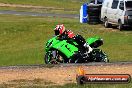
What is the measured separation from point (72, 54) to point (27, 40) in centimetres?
1331

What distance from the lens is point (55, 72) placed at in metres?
12.9

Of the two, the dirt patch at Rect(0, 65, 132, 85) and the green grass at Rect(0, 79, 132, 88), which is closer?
the green grass at Rect(0, 79, 132, 88)

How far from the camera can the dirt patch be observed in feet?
38.9

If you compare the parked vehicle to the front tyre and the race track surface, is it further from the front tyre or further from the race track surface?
the race track surface

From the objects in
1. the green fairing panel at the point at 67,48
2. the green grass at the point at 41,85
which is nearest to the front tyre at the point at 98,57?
the green fairing panel at the point at 67,48

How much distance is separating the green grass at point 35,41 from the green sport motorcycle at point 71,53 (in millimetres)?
3303

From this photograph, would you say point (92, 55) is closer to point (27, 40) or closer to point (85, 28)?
point (27, 40)

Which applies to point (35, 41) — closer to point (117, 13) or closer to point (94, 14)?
point (117, 13)

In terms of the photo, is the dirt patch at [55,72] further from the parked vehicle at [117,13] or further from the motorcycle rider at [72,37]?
the parked vehicle at [117,13]

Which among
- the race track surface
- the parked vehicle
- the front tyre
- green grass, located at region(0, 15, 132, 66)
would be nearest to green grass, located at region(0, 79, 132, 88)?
the race track surface

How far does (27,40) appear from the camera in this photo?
94.5ft

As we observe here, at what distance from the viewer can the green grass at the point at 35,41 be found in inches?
851

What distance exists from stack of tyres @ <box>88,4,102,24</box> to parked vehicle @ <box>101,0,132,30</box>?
3.59 ft

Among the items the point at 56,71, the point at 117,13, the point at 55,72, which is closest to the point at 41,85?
the point at 55,72
